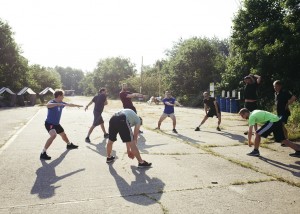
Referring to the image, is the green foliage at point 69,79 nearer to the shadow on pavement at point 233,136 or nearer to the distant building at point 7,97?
the distant building at point 7,97

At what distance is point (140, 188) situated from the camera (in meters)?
5.12

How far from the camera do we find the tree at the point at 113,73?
81.3 m

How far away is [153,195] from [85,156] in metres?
3.47

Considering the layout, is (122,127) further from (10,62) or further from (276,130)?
(10,62)

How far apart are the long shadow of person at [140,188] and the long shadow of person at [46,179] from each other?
1106mm

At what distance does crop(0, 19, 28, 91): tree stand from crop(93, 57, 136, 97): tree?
35125 mm

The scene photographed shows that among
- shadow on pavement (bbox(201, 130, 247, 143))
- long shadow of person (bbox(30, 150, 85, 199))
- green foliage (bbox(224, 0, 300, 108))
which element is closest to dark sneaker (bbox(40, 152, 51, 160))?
long shadow of person (bbox(30, 150, 85, 199))

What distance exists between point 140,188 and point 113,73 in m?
78.8

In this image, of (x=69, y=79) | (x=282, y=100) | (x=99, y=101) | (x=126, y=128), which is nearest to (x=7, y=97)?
(x=99, y=101)

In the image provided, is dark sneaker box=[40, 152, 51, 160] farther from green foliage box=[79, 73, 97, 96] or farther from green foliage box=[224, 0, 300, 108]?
green foliage box=[79, 73, 97, 96]

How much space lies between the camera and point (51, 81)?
61.3 meters

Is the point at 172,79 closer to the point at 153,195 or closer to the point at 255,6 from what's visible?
the point at 255,6

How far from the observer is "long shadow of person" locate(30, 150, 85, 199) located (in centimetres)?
493

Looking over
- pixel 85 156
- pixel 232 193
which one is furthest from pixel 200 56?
pixel 232 193
